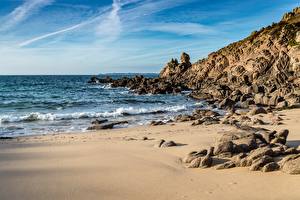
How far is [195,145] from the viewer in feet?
52.5

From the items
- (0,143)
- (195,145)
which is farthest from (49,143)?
(195,145)

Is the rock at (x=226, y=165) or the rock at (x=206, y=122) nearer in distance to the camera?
the rock at (x=226, y=165)

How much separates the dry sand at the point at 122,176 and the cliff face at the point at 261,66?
26.4m

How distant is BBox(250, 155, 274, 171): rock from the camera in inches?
452

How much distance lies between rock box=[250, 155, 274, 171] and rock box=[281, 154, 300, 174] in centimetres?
59

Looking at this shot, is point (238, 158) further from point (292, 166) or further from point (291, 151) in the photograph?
point (291, 151)

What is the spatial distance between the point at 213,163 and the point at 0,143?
10914 mm

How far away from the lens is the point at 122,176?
1134cm

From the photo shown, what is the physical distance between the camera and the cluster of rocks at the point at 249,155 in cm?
1141

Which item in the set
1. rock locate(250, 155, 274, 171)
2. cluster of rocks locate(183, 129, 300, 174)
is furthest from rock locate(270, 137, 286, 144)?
rock locate(250, 155, 274, 171)

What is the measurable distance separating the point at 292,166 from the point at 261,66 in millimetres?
49537

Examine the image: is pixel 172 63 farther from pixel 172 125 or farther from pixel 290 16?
pixel 172 125

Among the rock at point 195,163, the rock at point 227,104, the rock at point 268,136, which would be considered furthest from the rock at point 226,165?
the rock at point 227,104

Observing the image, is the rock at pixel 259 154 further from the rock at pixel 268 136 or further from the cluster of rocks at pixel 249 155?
the rock at pixel 268 136
